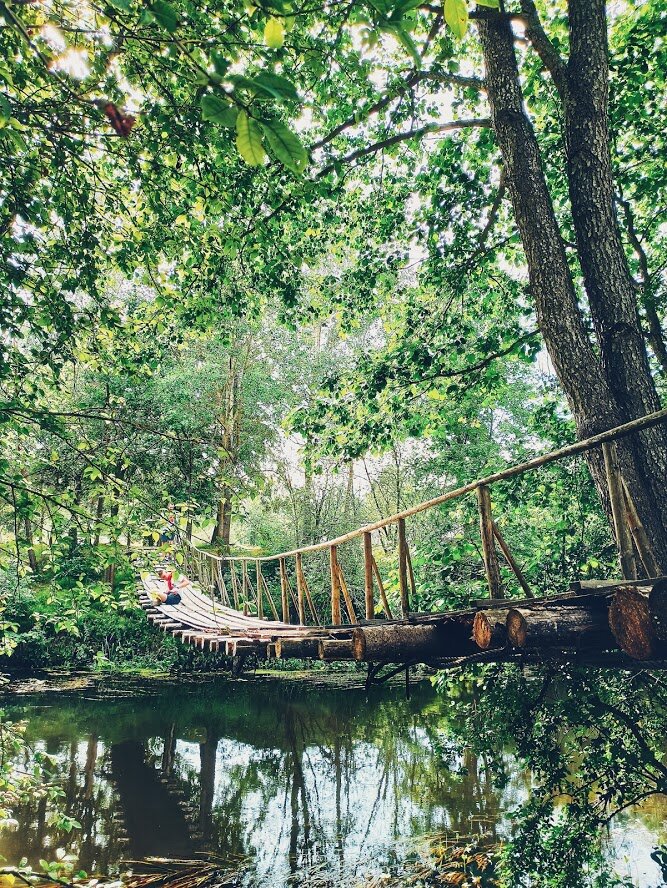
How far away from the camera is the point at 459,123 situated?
4.04 m

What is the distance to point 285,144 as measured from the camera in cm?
77

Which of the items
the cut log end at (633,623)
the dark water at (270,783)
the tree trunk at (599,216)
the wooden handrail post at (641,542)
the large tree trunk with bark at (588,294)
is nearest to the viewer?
the cut log end at (633,623)

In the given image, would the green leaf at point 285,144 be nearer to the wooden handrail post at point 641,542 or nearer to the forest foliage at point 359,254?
the forest foliage at point 359,254

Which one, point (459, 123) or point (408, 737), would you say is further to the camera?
point (408, 737)

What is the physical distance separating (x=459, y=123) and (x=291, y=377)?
347 inches

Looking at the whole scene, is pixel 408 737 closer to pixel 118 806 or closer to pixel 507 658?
pixel 118 806

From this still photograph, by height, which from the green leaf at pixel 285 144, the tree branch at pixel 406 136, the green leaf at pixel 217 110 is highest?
the tree branch at pixel 406 136

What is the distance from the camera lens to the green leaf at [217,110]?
753 mm

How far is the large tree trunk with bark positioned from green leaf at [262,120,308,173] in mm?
2739

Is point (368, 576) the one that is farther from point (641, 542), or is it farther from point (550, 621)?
point (641, 542)

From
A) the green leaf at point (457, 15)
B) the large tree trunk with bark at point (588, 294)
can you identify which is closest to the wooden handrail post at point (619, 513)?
the large tree trunk with bark at point (588, 294)

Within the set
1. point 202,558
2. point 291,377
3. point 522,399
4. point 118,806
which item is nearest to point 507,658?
point 118,806

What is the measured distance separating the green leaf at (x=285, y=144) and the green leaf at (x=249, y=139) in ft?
0.07

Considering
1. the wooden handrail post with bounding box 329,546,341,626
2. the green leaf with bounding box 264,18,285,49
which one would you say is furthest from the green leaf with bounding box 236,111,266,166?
the wooden handrail post with bounding box 329,546,341,626
